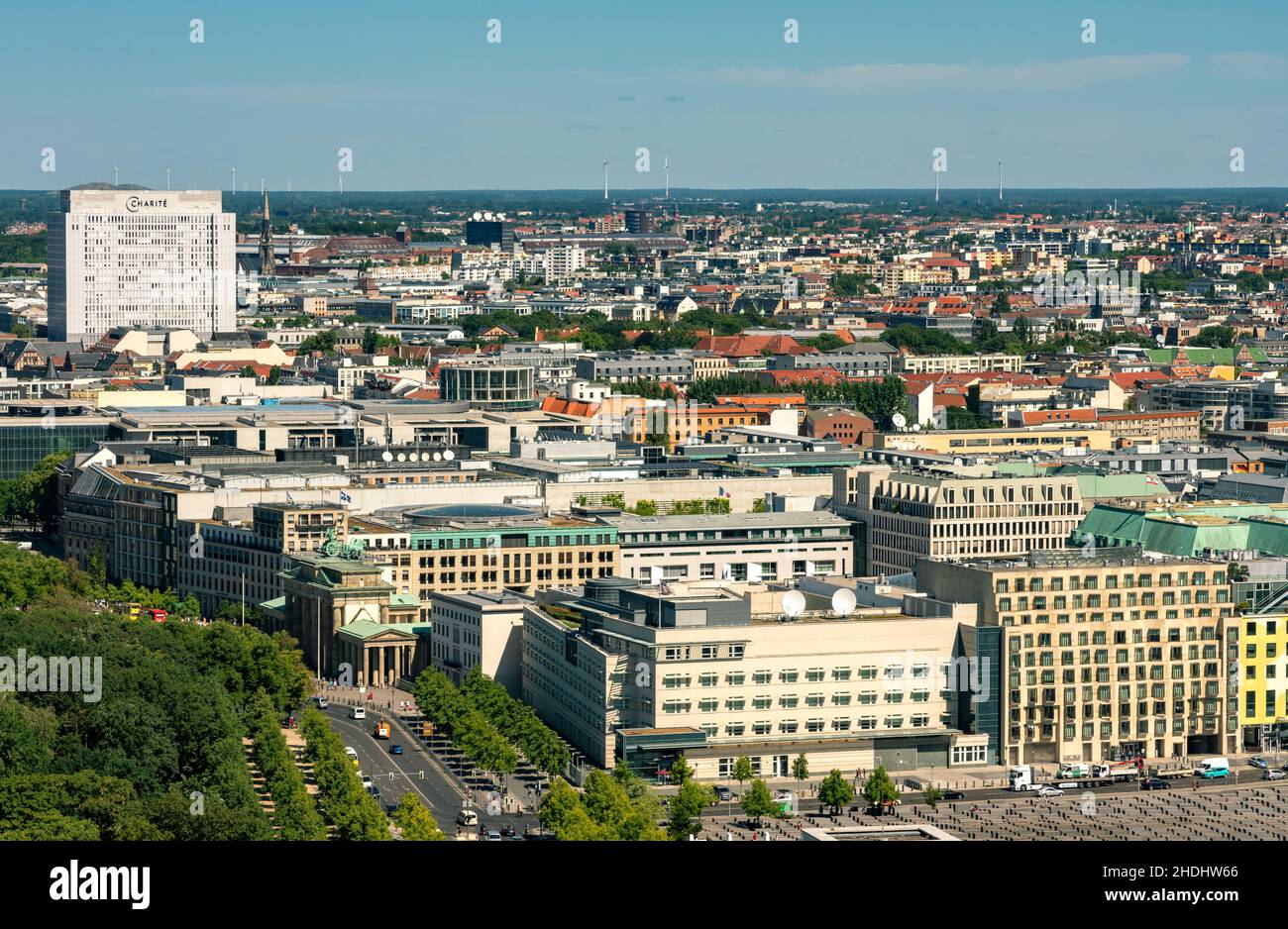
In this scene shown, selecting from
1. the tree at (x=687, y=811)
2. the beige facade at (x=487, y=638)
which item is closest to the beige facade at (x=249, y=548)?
the beige facade at (x=487, y=638)

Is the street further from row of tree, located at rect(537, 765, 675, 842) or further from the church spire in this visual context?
the church spire

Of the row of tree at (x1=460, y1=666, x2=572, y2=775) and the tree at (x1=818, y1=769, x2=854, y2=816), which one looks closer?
the tree at (x1=818, y1=769, x2=854, y2=816)

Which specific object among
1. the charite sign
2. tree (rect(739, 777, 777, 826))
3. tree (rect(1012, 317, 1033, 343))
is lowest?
tree (rect(739, 777, 777, 826))

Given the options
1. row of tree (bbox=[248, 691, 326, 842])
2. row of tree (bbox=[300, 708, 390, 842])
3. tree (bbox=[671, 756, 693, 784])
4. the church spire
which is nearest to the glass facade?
row of tree (bbox=[248, 691, 326, 842])

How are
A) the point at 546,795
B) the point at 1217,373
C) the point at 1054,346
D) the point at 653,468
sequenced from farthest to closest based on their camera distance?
the point at 1054,346
the point at 1217,373
the point at 653,468
the point at 546,795
